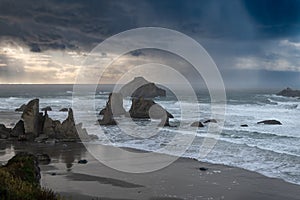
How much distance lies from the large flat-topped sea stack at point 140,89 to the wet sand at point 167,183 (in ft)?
383

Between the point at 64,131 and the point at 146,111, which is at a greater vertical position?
the point at 146,111

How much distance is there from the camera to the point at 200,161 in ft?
88.9

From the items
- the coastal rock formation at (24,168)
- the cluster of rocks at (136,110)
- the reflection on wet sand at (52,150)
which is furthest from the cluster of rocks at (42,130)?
the coastal rock formation at (24,168)

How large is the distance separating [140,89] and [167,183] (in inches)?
4900

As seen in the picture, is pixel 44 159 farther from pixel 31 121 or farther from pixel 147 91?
pixel 147 91

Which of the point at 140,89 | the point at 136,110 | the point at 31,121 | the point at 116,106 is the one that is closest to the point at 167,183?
the point at 31,121

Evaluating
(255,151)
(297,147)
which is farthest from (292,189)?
(297,147)

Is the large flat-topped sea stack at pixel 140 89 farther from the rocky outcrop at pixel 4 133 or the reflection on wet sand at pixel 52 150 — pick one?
the reflection on wet sand at pixel 52 150

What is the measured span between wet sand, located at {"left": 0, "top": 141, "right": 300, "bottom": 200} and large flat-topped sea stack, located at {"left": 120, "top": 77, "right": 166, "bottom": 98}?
383ft

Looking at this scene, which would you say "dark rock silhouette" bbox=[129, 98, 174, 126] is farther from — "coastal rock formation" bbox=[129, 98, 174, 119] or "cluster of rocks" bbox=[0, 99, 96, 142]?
"cluster of rocks" bbox=[0, 99, 96, 142]

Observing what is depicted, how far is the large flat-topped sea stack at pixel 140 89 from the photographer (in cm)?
14475

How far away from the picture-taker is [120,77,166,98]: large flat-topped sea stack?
145 metres

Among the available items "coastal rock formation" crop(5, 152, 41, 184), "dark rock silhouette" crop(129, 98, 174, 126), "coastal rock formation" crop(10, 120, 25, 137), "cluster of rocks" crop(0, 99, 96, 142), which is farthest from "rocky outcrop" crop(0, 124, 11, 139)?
"dark rock silhouette" crop(129, 98, 174, 126)

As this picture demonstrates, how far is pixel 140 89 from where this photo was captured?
5699 inches
